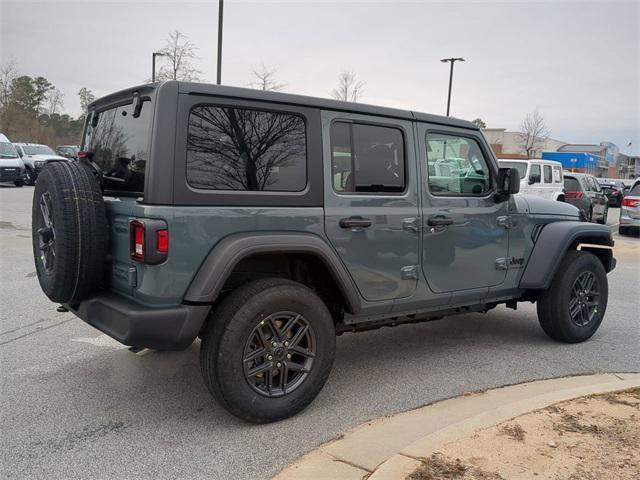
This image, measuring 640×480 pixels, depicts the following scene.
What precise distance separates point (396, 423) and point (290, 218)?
1.48 m

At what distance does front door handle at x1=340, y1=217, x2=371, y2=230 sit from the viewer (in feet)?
12.2

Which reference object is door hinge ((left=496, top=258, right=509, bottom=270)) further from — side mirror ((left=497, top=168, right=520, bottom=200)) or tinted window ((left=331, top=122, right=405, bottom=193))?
tinted window ((left=331, top=122, right=405, bottom=193))

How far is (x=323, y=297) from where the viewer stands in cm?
409

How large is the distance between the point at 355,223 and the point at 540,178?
45.0ft

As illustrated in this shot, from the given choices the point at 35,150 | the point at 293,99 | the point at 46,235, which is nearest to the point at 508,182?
the point at 293,99

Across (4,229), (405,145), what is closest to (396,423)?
(405,145)

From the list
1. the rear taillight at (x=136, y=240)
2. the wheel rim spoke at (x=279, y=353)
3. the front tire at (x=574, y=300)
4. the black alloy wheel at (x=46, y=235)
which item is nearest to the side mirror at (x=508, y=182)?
the front tire at (x=574, y=300)

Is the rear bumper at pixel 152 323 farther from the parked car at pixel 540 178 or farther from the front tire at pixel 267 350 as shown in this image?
the parked car at pixel 540 178

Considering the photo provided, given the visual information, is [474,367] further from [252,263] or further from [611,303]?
[611,303]

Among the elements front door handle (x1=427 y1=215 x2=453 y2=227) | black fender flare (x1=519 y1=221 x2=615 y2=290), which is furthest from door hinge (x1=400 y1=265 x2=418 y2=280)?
black fender flare (x1=519 y1=221 x2=615 y2=290)

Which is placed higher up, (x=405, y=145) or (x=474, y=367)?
(x=405, y=145)

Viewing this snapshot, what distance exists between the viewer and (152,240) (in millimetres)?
3039

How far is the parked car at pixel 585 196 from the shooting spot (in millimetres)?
16703

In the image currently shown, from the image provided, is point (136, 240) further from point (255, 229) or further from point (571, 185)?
point (571, 185)
